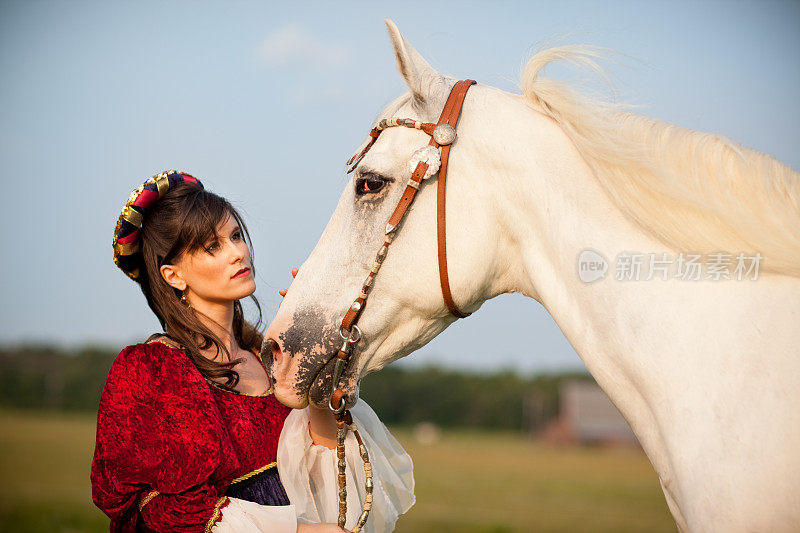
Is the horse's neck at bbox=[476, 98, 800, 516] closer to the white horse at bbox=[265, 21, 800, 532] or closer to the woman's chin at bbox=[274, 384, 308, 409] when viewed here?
the white horse at bbox=[265, 21, 800, 532]

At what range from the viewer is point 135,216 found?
2871mm

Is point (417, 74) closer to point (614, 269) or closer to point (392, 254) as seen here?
point (392, 254)

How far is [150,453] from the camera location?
2.38m

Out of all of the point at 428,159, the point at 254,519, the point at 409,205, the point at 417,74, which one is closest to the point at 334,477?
the point at 254,519

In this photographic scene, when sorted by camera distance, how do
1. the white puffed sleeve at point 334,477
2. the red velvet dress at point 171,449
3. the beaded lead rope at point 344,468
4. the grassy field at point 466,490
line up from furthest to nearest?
the grassy field at point 466,490 → the white puffed sleeve at point 334,477 → the beaded lead rope at point 344,468 → the red velvet dress at point 171,449

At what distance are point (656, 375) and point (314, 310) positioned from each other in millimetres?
1153

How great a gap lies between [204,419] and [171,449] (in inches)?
6.4

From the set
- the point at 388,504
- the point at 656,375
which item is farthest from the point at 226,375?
the point at 656,375

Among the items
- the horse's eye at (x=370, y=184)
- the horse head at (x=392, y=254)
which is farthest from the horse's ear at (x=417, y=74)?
the horse's eye at (x=370, y=184)

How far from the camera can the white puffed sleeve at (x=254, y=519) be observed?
234cm

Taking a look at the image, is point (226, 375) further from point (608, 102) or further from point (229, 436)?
point (608, 102)

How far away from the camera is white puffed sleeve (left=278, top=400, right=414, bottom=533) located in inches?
104

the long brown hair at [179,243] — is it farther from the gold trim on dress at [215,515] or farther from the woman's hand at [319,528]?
the woman's hand at [319,528]

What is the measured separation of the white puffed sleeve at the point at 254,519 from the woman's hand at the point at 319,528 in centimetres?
6
